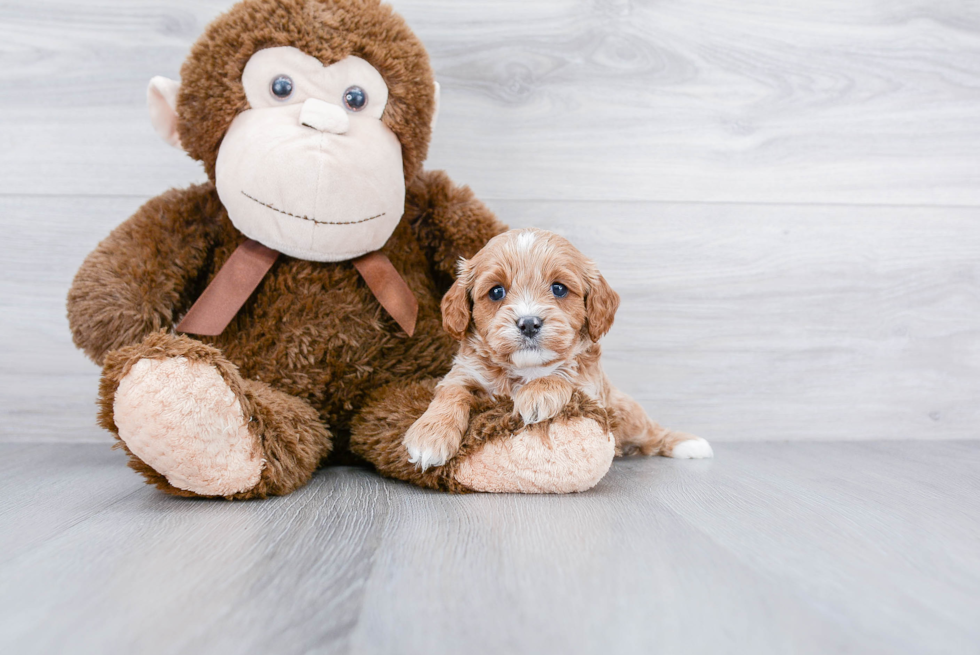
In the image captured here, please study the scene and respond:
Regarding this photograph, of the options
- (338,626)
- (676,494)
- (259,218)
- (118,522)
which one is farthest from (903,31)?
(118,522)

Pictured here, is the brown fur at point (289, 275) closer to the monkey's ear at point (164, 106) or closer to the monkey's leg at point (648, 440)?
the monkey's ear at point (164, 106)

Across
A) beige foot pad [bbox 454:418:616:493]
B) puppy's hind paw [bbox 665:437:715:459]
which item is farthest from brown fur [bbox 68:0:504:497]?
puppy's hind paw [bbox 665:437:715:459]

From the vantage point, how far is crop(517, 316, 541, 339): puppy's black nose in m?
0.98

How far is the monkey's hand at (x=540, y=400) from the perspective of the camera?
984mm

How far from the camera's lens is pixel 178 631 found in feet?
1.87

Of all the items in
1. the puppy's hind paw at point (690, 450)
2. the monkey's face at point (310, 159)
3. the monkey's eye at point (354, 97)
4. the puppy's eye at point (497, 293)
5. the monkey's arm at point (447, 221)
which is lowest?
the puppy's hind paw at point (690, 450)

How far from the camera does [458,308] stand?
1.06 m

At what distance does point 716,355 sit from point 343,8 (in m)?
1.12

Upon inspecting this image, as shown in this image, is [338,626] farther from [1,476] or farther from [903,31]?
[903,31]

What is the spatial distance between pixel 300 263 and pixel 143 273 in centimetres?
26

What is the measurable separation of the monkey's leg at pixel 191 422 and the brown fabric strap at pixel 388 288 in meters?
0.28

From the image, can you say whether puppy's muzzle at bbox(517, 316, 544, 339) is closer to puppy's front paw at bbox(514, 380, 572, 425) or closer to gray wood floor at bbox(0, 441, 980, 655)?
puppy's front paw at bbox(514, 380, 572, 425)

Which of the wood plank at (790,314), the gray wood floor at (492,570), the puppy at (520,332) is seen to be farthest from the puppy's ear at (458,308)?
the wood plank at (790,314)

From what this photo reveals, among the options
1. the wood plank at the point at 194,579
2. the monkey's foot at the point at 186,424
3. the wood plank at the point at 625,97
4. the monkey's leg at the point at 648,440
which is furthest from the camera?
the wood plank at the point at 625,97
